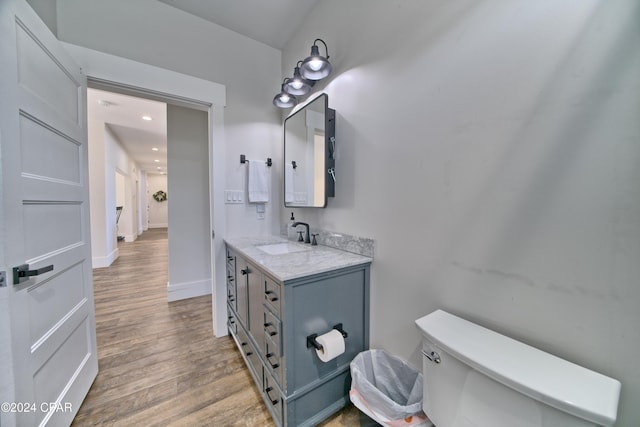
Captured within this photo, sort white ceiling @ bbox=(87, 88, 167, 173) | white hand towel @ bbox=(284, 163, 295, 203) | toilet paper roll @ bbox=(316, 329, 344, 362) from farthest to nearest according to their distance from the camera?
white ceiling @ bbox=(87, 88, 167, 173) → white hand towel @ bbox=(284, 163, 295, 203) → toilet paper roll @ bbox=(316, 329, 344, 362)

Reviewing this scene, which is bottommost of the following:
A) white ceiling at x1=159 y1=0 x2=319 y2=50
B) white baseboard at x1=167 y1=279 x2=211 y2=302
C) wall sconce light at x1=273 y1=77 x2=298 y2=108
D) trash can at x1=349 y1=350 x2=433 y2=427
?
white baseboard at x1=167 y1=279 x2=211 y2=302

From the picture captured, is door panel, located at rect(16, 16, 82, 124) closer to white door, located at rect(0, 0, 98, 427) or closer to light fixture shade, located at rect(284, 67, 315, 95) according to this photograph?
white door, located at rect(0, 0, 98, 427)

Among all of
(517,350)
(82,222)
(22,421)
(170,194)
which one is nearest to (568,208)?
(517,350)

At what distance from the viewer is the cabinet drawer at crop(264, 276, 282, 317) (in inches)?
44.5

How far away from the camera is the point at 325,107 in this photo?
1.68 m

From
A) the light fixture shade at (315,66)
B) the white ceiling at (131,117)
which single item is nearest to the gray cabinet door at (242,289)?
the light fixture shade at (315,66)

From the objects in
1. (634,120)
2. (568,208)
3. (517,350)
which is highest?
(634,120)

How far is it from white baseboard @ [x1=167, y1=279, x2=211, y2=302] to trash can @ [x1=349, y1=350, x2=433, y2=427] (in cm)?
257

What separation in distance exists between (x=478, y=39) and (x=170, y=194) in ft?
10.7

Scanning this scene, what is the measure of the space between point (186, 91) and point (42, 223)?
1.40m

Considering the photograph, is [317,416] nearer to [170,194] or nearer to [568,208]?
[568,208]

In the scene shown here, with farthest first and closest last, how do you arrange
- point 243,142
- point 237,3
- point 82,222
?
1. point 243,142
2. point 237,3
3. point 82,222

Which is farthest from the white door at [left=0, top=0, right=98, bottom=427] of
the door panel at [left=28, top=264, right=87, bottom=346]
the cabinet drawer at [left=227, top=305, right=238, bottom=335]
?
the cabinet drawer at [left=227, top=305, right=238, bottom=335]

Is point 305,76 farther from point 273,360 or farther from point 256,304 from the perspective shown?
point 273,360
